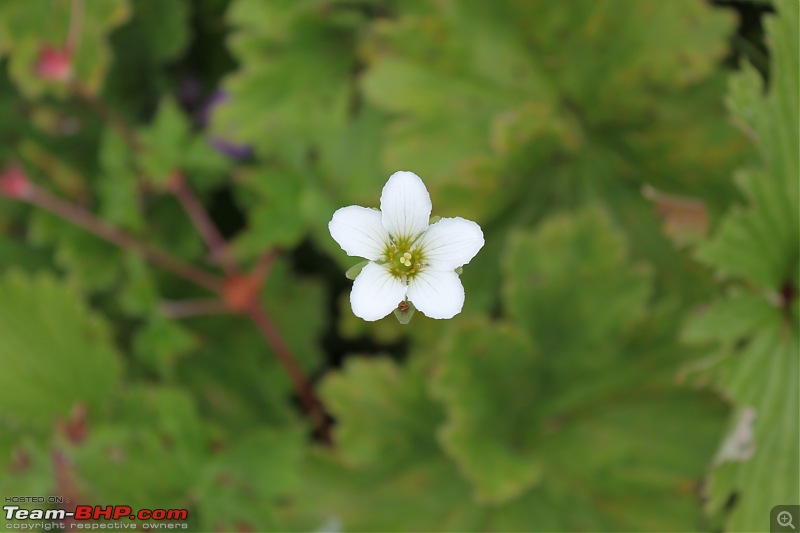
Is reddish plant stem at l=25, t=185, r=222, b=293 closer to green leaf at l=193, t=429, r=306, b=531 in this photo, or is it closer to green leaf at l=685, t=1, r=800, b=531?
green leaf at l=193, t=429, r=306, b=531

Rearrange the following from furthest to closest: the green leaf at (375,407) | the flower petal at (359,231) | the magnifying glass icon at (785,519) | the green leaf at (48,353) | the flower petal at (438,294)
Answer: the green leaf at (48,353) < the green leaf at (375,407) < the magnifying glass icon at (785,519) < the flower petal at (359,231) < the flower petal at (438,294)

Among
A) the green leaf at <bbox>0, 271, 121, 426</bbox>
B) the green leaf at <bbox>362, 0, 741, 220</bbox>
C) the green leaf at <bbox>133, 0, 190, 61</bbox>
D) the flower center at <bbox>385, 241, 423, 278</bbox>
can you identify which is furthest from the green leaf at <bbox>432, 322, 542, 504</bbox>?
the green leaf at <bbox>133, 0, 190, 61</bbox>

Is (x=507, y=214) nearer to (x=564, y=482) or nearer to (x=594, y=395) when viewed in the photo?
(x=594, y=395)

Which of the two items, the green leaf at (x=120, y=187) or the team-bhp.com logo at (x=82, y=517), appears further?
the green leaf at (x=120, y=187)

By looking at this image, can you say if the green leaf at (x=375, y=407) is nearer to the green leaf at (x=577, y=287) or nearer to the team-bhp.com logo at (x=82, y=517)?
the green leaf at (x=577, y=287)

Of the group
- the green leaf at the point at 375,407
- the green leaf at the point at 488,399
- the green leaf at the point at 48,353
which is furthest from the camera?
the green leaf at the point at 48,353

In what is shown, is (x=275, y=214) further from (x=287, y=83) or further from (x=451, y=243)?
(x=451, y=243)

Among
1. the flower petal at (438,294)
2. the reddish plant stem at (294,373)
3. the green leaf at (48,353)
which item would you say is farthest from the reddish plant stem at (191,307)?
the flower petal at (438,294)
